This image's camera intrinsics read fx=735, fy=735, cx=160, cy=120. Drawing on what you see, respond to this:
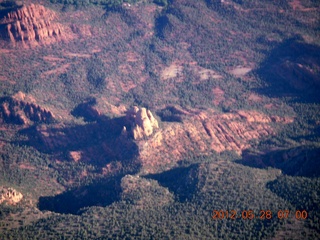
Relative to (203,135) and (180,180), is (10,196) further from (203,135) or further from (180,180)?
(203,135)

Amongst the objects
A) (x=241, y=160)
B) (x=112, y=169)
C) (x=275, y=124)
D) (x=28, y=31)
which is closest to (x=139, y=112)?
(x=112, y=169)

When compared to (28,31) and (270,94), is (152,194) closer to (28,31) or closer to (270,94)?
(270,94)

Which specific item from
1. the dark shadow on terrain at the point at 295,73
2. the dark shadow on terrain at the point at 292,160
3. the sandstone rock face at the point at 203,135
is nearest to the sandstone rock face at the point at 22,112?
the sandstone rock face at the point at 203,135

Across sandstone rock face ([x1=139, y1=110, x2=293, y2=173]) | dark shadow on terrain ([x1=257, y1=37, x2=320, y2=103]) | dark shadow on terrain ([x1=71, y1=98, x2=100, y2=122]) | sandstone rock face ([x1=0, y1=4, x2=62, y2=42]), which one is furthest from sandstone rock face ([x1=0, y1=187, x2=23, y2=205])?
dark shadow on terrain ([x1=257, y1=37, x2=320, y2=103])
